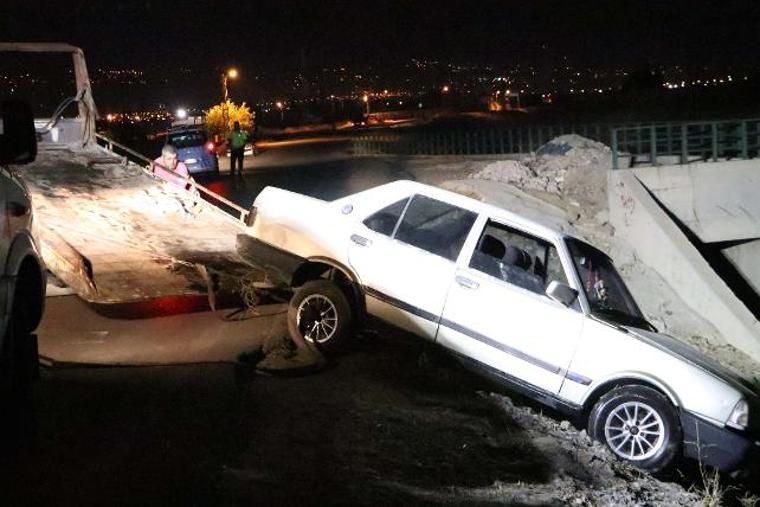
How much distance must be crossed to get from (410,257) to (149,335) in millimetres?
3012

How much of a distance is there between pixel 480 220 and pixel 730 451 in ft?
8.59

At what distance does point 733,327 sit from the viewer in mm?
13133

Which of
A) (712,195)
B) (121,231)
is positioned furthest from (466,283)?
(712,195)

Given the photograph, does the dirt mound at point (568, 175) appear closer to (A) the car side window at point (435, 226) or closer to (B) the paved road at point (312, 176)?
(B) the paved road at point (312, 176)

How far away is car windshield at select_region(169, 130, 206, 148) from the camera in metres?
24.9

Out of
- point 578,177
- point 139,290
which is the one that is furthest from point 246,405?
point 578,177

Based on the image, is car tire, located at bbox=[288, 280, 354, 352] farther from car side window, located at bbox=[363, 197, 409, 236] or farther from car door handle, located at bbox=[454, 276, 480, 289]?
car door handle, located at bbox=[454, 276, 480, 289]

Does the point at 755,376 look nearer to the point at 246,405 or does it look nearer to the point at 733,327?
→ the point at 733,327

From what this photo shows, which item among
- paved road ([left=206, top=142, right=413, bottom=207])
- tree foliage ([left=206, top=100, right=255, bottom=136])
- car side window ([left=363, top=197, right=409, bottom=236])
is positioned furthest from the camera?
tree foliage ([left=206, top=100, right=255, bottom=136])

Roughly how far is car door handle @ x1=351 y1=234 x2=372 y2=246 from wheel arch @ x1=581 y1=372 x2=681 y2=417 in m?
2.27

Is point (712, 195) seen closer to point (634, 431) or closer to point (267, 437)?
point (634, 431)

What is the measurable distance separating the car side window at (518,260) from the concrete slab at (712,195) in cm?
937

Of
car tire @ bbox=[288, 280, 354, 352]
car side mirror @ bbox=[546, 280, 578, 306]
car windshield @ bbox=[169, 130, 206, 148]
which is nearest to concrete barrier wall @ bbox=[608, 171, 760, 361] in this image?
car side mirror @ bbox=[546, 280, 578, 306]

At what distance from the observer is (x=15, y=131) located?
4.52 meters
